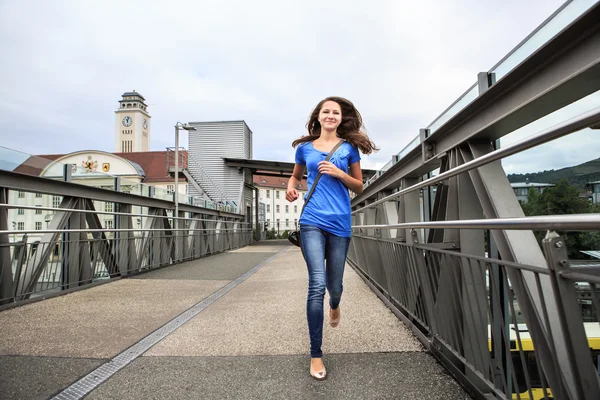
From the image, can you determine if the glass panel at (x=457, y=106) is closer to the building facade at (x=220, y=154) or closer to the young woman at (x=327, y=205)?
the young woman at (x=327, y=205)

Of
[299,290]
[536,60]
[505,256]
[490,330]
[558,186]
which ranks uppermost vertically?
[536,60]

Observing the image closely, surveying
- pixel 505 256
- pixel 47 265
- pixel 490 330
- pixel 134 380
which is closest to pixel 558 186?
pixel 505 256

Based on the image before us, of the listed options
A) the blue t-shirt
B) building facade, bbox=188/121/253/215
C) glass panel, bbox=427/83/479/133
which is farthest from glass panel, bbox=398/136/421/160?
building facade, bbox=188/121/253/215

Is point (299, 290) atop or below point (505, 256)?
below

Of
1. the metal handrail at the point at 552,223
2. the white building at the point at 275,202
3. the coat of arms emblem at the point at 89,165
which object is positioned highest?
the white building at the point at 275,202

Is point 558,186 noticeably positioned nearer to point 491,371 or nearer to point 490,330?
point 490,330

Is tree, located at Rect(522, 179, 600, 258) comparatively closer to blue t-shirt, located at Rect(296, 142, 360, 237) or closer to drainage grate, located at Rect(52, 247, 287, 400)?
blue t-shirt, located at Rect(296, 142, 360, 237)

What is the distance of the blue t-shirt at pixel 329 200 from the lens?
2807 millimetres

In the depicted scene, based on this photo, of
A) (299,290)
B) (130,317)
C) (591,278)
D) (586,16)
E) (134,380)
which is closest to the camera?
(591,278)

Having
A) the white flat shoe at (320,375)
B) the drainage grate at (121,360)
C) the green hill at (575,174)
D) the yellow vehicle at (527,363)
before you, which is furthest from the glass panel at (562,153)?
the drainage grate at (121,360)

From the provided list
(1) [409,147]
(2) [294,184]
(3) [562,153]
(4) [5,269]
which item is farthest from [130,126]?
(3) [562,153]

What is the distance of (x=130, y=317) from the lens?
14.8 ft

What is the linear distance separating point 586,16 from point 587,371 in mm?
1938

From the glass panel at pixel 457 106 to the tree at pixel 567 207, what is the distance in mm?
1432
